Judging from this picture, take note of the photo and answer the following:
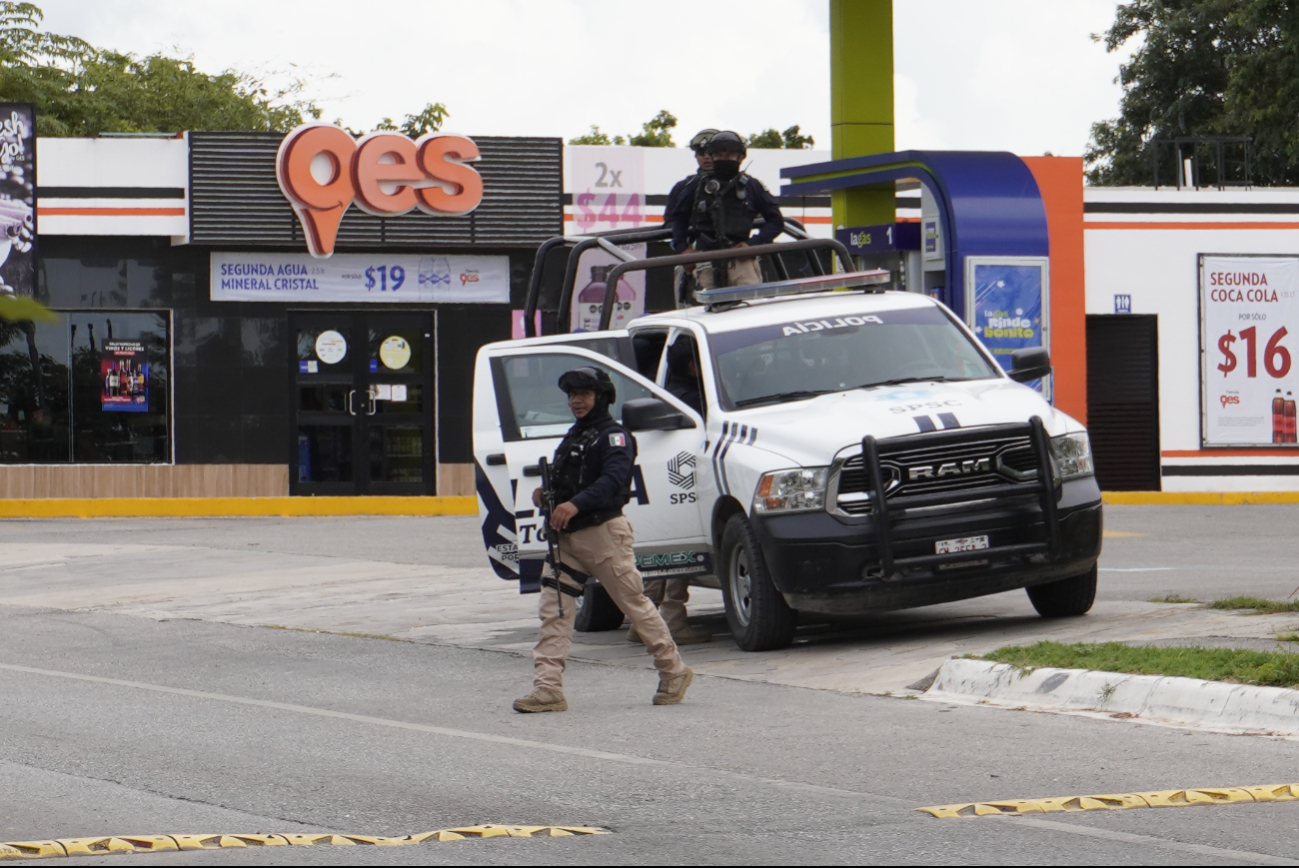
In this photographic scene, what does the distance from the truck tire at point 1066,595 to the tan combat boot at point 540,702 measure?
369 centimetres

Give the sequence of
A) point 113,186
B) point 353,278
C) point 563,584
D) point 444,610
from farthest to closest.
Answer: point 353,278
point 113,186
point 444,610
point 563,584

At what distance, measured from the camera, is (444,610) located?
14641 millimetres

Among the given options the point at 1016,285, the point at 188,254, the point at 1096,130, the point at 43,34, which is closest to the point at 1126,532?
the point at 1016,285

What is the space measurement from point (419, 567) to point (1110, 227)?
1442 cm

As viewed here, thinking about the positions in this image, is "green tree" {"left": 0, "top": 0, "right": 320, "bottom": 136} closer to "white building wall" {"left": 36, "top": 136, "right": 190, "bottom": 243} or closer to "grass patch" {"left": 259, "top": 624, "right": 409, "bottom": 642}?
"white building wall" {"left": 36, "top": 136, "right": 190, "bottom": 243}

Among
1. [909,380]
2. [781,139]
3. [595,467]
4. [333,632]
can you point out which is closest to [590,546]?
[595,467]

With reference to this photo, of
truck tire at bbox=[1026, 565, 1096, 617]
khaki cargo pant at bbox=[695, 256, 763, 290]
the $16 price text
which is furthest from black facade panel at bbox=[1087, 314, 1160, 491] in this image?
truck tire at bbox=[1026, 565, 1096, 617]

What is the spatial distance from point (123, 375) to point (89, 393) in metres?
0.56

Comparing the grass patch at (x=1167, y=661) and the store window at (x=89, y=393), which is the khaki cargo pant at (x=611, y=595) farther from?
the store window at (x=89, y=393)

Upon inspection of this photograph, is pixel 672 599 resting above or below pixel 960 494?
below

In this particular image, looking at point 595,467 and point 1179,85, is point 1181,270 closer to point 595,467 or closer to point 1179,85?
point 1179,85

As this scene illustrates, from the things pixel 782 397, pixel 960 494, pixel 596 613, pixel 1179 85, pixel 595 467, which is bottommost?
pixel 596 613

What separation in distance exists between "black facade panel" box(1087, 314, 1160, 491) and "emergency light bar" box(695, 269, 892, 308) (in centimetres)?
1694

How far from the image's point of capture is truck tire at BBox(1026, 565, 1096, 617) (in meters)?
11.7
